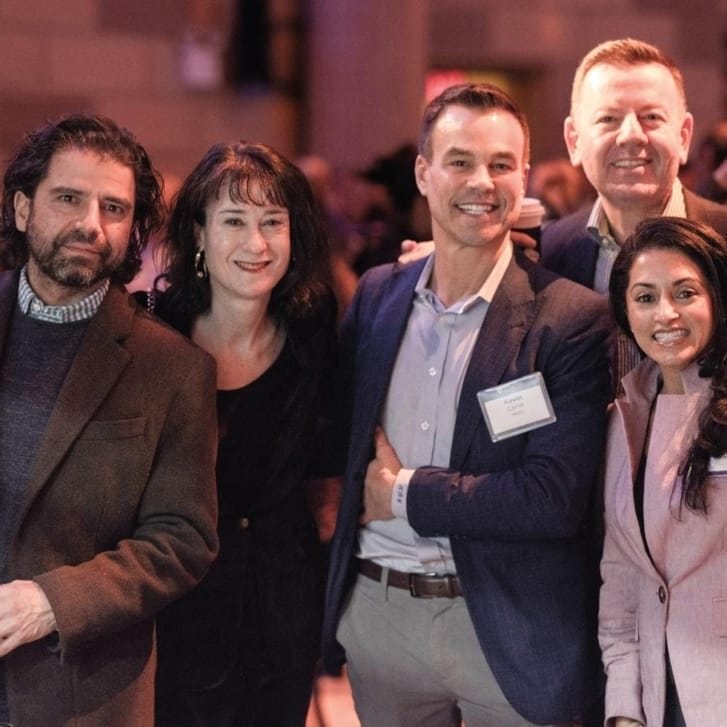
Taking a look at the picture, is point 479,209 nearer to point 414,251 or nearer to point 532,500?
point 414,251

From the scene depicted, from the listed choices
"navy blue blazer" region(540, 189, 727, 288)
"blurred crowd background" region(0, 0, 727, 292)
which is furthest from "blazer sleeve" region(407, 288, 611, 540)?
"blurred crowd background" region(0, 0, 727, 292)

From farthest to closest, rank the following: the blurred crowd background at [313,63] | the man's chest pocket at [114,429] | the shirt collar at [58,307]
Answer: the blurred crowd background at [313,63] → the shirt collar at [58,307] → the man's chest pocket at [114,429]

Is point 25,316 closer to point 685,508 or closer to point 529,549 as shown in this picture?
point 529,549

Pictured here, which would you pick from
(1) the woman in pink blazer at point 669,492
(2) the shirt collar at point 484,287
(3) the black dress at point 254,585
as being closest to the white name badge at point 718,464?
(1) the woman in pink blazer at point 669,492

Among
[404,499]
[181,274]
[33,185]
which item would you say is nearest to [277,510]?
[404,499]

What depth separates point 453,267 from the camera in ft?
9.12

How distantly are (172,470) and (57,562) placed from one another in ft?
0.90

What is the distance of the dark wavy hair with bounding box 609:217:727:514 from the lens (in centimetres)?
236

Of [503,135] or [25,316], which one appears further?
[503,135]

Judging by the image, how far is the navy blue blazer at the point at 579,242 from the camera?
9.78 feet

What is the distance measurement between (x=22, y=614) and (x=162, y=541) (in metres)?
0.29

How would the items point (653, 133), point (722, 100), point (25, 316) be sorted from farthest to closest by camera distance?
point (722, 100) → point (653, 133) → point (25, 316)

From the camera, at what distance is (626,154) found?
2984 mm

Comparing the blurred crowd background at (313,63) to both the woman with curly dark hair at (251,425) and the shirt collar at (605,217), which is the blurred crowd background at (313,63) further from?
the woman with curly dark hair at (251,425)
